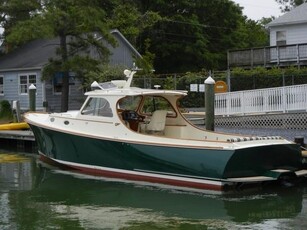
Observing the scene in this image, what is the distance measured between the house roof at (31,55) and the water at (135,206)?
18.2 meters

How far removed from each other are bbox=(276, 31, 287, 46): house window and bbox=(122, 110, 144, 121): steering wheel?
2164cm

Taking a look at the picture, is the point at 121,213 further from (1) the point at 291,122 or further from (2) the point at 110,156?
(1) the point at 291,122

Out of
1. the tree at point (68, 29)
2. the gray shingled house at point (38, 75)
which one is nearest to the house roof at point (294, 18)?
the gray shingled house at point (38, 75)

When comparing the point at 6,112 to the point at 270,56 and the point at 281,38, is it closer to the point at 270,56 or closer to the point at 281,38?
the point at 270,56

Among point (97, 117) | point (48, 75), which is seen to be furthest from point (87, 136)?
point (48, 75)

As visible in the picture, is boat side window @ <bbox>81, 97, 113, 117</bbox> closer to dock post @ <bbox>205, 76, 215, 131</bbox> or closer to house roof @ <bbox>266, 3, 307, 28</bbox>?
dock post @ <bbox>205, 76, 215, 131</bbox>

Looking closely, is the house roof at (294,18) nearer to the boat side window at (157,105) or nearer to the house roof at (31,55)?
the house roof at (31,55)

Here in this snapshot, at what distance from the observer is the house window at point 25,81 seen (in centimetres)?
3159

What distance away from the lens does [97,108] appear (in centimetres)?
1351

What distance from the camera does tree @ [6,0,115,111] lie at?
78.5 feet

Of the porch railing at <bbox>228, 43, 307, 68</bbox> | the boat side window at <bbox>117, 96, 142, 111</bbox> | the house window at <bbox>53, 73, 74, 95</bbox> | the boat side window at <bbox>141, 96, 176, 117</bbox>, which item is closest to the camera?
the boat side window at <bbox>117, 96, 142, 111</bbox>

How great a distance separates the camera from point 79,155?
13.9 metres

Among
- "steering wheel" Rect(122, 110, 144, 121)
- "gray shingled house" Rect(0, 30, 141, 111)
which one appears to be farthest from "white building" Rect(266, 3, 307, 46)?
"steering wheel" Rect(122, 110, 144, 121)

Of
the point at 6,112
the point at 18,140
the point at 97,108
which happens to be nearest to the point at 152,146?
the point at 97,108
